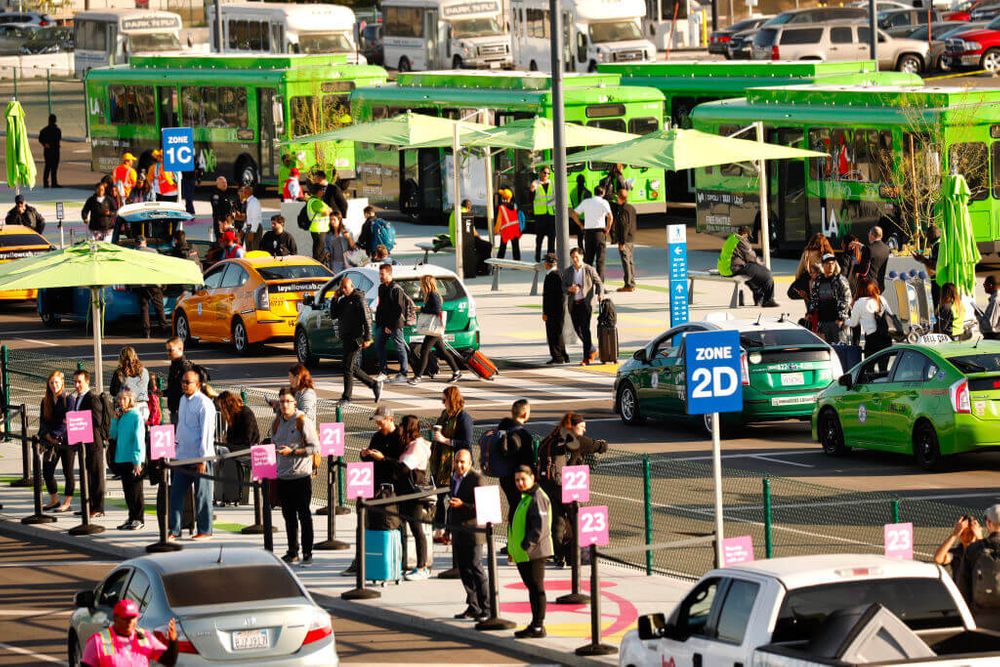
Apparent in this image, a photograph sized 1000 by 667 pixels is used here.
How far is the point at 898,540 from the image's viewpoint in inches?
607

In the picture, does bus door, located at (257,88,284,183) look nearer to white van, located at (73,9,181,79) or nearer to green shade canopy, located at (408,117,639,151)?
green shade canopy, located at (408,117,639,151)

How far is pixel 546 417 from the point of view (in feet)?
86.7

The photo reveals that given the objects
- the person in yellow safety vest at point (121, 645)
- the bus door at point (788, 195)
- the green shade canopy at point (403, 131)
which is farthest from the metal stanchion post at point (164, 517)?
the bus door at point (788, 195)

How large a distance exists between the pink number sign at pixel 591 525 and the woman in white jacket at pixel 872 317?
35.6 feet

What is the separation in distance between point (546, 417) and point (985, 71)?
43.5 metres

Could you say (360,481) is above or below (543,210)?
below

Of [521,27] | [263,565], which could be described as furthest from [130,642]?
[521,27]

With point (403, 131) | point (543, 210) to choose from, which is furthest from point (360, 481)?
point (543, 210)

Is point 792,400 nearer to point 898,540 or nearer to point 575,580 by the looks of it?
point 575,580

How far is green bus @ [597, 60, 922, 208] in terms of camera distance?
144 ft

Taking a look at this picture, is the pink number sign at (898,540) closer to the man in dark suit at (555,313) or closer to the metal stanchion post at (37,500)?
the metal stanchion post at (37,500)

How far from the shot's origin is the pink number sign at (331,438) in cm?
2016

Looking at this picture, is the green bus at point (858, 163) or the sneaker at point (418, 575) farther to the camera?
the green bus at point (858, 163)

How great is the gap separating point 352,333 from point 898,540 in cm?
1322
